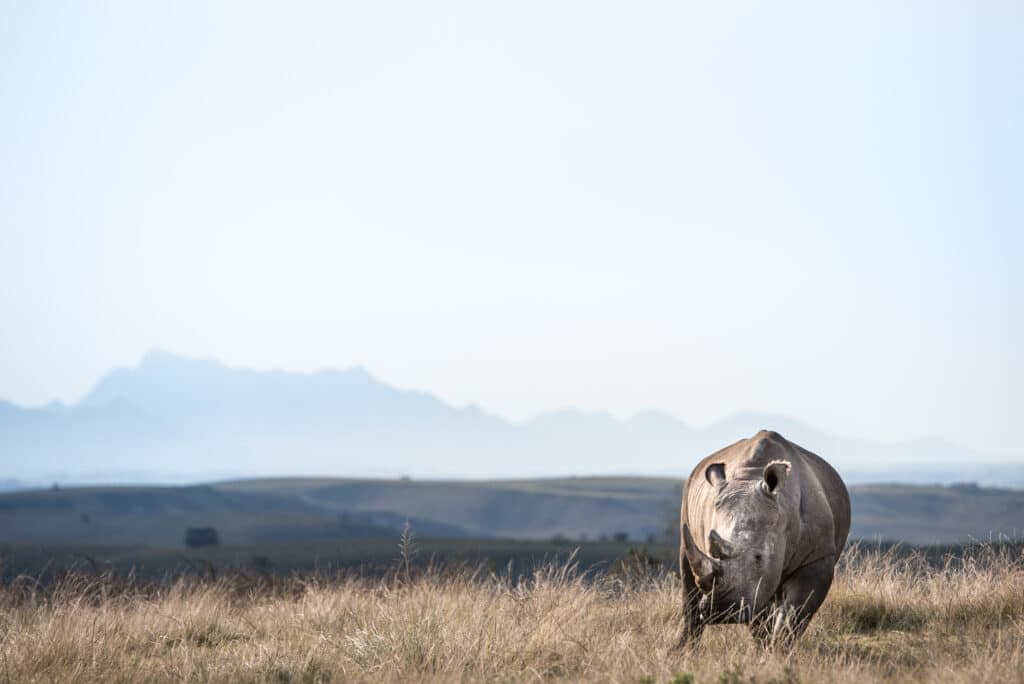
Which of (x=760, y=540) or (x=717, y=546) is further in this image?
(x=760, y=540)

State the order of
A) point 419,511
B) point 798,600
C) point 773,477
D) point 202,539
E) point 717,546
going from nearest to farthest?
point 717,546 → point 773,477 → point 798,600 → point 202,539 → point 419,511

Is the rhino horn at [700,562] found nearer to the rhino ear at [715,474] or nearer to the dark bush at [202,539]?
the rhino ear at [715,474]

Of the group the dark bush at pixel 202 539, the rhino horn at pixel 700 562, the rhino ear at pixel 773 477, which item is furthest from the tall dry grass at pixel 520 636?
the dark bush at pixel 202 539

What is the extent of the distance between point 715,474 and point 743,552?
87 cm

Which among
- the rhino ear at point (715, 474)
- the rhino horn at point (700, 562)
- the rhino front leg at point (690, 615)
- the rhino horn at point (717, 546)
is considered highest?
the rhino ear at point (715, 474)

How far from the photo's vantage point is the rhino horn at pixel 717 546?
739 centimetres

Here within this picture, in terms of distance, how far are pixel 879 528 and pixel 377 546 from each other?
66.2 m

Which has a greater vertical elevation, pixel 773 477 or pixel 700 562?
pixel 773 477

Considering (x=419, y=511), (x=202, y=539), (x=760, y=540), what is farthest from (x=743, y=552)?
(x=419, y=511)

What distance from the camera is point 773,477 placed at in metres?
7.77

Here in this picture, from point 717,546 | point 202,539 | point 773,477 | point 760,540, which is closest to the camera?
point 717,546

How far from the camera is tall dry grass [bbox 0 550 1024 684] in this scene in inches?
297

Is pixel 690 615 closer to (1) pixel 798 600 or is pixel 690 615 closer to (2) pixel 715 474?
(1) pixel 798 600

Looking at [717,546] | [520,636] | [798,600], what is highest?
[717,546]
